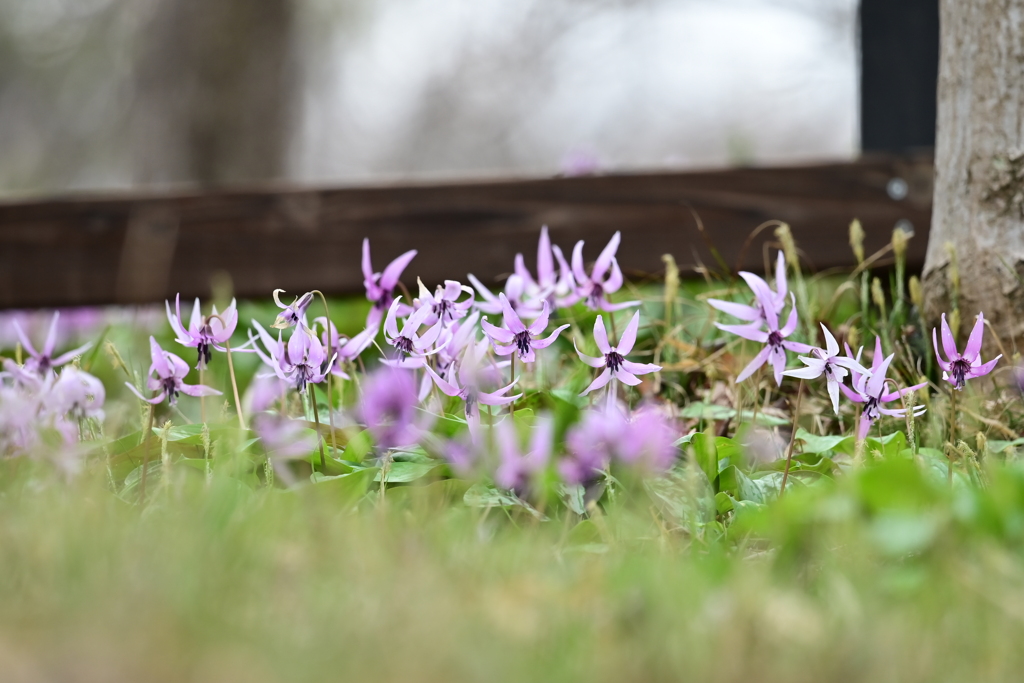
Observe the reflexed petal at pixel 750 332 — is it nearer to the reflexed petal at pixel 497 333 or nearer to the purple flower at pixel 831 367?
the purple flower at pixel 831 367

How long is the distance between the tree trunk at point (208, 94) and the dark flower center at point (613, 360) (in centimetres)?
663

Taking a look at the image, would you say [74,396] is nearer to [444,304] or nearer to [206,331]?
[206,331]

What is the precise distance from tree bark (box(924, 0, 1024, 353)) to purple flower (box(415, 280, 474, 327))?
4.06 ft

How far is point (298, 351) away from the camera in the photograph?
164 cm

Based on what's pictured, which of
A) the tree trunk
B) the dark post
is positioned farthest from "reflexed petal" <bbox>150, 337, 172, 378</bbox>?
the tree trunk

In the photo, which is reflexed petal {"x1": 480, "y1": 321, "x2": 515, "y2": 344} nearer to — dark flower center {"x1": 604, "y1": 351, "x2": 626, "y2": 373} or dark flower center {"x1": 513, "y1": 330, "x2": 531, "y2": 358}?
dark flower center {"x1": 513, "y1": 330, "x2": 531, "y2": 358}

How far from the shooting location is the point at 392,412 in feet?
5.22

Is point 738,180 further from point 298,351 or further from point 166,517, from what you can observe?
point 166,517

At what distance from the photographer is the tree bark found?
2.25 m

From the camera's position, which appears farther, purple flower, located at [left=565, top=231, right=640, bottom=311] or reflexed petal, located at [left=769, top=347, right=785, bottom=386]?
purple flower, located at [left=565, top=231, right=640, bottom=311]

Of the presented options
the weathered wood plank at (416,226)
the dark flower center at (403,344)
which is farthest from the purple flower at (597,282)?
the weathered wood plank at (416,226)

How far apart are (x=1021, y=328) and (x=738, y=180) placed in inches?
58.7

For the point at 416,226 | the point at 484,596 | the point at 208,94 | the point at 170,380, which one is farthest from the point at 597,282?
the point at 208,94

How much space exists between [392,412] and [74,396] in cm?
53
